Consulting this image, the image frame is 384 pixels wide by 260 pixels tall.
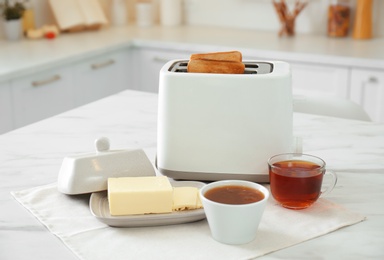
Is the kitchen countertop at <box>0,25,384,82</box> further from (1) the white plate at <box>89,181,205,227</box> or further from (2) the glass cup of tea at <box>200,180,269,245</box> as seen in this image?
(2) the glass cup of tea at <box>200,180,269,245</box>

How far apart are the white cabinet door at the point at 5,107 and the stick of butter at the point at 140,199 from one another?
1.63 metres

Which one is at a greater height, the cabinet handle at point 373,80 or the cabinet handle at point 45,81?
the cabinet handle at point 45,81

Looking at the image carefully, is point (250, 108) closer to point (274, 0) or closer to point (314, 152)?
point (314, 152)

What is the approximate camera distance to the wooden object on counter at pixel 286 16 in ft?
11.1

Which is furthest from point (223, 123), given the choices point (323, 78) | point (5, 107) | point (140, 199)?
point (323, 78)

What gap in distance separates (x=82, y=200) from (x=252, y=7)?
2638 millimetres

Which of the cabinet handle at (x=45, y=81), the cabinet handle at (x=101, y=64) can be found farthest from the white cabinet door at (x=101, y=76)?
the cabinet handle at (x=45, y=81)

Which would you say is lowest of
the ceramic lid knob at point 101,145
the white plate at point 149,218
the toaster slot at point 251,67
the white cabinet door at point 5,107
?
the white cabinet door at point 5,107

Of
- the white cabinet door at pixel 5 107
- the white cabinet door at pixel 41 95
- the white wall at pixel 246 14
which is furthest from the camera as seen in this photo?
the white wall at pixel 246 14

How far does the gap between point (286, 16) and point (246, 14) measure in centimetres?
38

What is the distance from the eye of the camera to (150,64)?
11.0 feet

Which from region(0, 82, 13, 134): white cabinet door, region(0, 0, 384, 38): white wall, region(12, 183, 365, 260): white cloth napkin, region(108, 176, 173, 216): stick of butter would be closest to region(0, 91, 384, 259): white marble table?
region(12, 183, 365, 260): white cloth napkin

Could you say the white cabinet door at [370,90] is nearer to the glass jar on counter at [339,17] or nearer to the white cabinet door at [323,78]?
the white cabinet door at [323,78]

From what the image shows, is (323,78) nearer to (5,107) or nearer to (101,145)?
(5,107)
